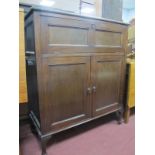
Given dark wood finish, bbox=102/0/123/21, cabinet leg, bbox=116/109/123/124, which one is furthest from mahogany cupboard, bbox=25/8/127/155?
dark wood finish, bbox=102/0/123/21

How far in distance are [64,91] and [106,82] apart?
0.56 m

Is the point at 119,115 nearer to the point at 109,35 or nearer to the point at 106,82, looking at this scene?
the point at 106,82

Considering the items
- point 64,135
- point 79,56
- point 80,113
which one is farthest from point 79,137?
point 79,56

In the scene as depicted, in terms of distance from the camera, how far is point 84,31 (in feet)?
5.13

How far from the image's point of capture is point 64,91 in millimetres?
1516

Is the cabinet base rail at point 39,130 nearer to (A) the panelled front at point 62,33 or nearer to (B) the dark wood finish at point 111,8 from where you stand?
(A) the panelled front at point 62,33

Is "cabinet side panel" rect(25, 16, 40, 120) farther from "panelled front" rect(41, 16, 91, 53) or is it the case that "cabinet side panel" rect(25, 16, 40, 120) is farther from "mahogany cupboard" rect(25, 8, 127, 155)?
"panelled front" rect(41, 16, 91, 53)

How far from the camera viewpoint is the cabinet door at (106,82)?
1.74 meters

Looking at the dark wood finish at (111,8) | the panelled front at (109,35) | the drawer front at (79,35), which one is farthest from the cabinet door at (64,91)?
the dark wood finish at (111,8)

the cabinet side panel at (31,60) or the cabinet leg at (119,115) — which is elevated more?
the cabinet side panel at (31,60)

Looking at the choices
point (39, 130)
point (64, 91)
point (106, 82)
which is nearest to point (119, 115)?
point (106, 82)
